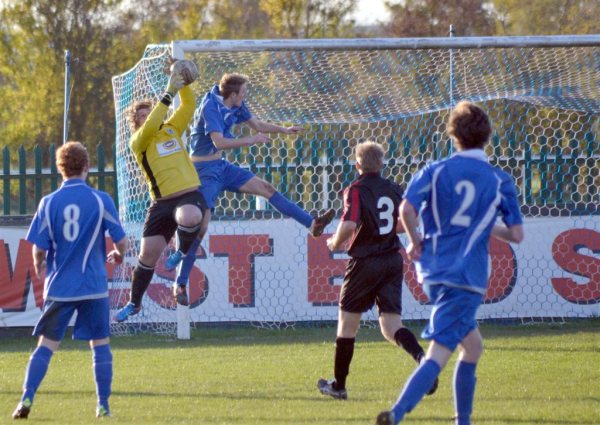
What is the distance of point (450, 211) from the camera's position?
6160 mm

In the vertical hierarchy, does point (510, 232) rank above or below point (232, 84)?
below

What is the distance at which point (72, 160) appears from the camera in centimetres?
756

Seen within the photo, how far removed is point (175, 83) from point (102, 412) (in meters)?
2.78

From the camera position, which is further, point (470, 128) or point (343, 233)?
point (343, 233)

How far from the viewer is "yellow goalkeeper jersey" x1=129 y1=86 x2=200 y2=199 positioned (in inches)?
366

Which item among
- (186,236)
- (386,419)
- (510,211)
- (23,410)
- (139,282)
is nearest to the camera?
(386,419)

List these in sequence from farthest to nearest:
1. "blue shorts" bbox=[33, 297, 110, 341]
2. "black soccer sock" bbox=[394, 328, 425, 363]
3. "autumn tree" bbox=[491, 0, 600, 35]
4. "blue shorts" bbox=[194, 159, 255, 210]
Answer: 1. "autumn tree" bbox=[491, 0, 600, 35]
2. "blue shorts" bbox=[194, 159, 255, 210]
3. "black soccer sock" bbox=[394, 328, 425, 363]
4. "blue shorts" bbox=[33, 297, 110, 341]

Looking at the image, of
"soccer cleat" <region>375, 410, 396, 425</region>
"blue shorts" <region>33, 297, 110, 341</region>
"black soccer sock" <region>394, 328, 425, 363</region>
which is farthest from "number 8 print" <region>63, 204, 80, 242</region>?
"soccer cleat" <region>375, 410, 396, 425</region>

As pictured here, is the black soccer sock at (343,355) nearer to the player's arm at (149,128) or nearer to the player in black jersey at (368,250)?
the player in black jersey at (368,250)

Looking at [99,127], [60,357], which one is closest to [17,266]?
[60,357]

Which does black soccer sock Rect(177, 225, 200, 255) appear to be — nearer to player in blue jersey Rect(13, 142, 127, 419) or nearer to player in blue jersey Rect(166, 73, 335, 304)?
player in blue jersey Rect(166, 73, 335, 304)

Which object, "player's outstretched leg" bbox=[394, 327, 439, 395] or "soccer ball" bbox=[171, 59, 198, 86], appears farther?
"soccer ball" bbox=[171, 59, 198, 86]

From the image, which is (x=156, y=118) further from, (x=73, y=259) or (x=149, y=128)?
(x=73, y=259)

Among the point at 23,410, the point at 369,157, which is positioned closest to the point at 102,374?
the point at 23,410
